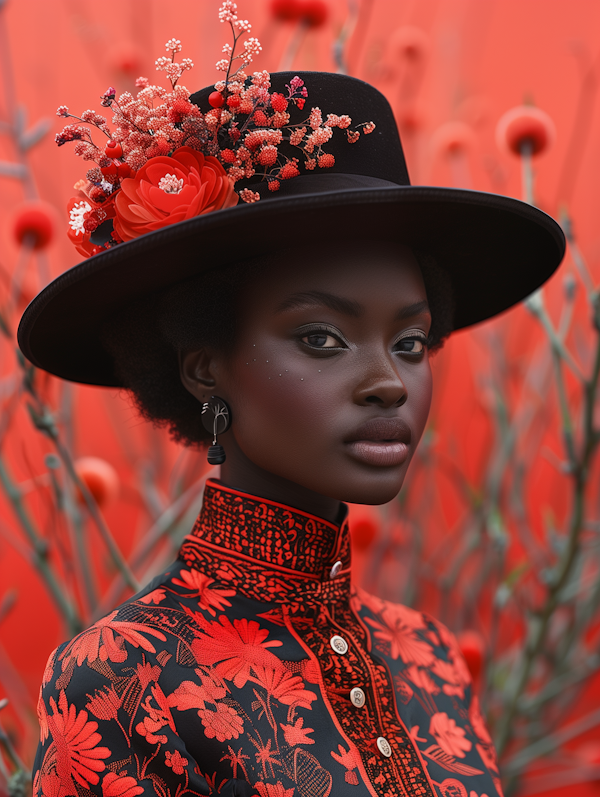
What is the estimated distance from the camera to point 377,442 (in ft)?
2.47

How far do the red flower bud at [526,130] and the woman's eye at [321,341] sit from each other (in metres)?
0.62

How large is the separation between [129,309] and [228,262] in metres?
0.15

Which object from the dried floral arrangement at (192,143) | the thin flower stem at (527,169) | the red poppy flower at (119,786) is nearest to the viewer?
the red poppy flower at (119,786)

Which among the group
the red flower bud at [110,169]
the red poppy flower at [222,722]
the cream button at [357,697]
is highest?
the red flower bud at [110,169]

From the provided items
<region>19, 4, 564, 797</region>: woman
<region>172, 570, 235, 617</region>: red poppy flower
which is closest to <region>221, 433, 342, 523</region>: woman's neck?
<region>19, 4, 564, 797</region>: woman

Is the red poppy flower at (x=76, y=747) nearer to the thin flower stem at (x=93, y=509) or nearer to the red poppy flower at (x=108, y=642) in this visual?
the red poppy flower at (x=108, y=642)

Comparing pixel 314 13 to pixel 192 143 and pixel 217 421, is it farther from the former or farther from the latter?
pixel 217 421

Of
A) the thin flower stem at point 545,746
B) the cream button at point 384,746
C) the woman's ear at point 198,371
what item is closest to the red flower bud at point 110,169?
the woman's ear at point 198,371

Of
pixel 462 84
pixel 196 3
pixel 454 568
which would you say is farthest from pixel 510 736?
pixel 196 3

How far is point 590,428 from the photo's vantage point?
1039 mm

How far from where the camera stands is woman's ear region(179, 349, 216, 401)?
85cm

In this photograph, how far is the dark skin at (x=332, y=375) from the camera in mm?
745

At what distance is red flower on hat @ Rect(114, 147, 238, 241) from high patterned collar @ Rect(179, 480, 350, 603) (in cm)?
29

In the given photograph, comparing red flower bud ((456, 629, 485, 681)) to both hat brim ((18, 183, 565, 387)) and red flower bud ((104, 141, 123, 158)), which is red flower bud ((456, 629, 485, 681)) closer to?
hat brim ((18, 183, 565, 387))
